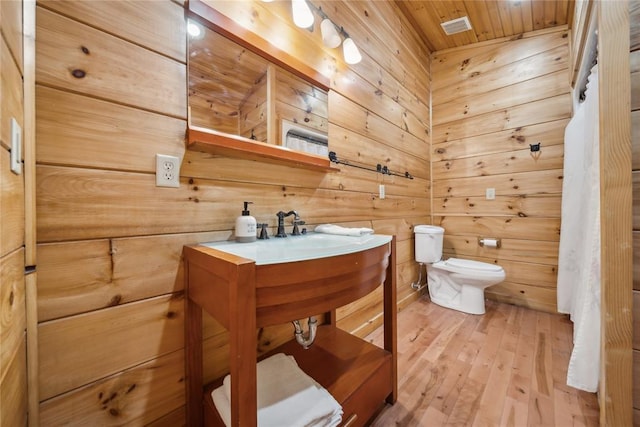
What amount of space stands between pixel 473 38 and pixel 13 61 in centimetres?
334

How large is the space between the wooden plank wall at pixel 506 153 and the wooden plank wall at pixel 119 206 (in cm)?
231

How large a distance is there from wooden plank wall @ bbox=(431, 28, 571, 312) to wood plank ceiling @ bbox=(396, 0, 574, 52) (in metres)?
0.12

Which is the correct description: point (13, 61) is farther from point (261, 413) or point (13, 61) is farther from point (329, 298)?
point (261, 413)

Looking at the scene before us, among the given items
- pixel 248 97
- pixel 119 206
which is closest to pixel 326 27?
pixel 248 97

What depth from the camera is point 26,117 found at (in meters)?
0.61

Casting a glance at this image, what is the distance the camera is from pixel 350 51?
158 centimetres

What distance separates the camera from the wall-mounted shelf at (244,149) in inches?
35.7

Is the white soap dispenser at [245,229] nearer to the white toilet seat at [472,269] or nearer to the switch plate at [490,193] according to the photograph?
the white toilet seat at [472,269]

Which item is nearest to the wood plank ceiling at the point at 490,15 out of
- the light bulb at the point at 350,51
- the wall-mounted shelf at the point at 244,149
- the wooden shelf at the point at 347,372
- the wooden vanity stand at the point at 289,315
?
the light bulb at the point at 350,51

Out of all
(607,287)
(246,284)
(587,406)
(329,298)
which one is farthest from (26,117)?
(587,406)

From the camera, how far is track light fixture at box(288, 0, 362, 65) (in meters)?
1.23

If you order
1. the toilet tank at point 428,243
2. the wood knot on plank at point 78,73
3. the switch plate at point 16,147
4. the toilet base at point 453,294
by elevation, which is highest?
the wood knot on plank at point 78,73

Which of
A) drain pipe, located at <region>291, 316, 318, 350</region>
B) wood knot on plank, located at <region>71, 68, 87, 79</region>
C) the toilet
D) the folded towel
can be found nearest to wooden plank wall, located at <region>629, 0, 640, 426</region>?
the folded towel

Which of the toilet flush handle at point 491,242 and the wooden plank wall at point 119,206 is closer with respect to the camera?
the wooden plank wall at point 119,206
